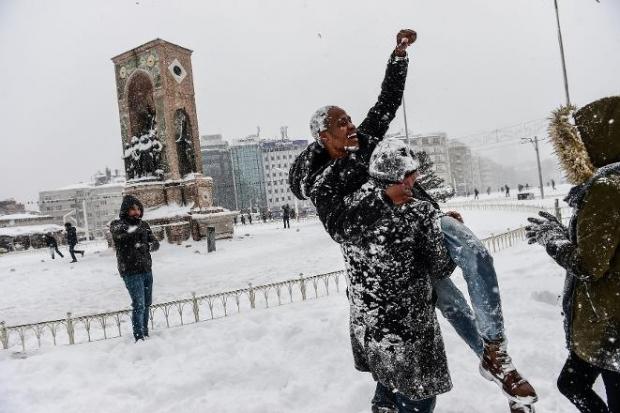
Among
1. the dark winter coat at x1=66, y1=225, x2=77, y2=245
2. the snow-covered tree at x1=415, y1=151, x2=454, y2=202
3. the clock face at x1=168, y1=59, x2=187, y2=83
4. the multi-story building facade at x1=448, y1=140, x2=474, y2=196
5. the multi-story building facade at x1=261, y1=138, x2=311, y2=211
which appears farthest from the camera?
the multi-story building facade at x1=448, y1=140, x2=474, y2=196

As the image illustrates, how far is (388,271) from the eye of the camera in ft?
6.25

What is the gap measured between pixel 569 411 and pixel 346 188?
2.46 meters

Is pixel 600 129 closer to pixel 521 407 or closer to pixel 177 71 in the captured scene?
pixel 521 407

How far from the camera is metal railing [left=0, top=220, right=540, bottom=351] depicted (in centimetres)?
609

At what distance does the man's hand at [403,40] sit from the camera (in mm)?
2432

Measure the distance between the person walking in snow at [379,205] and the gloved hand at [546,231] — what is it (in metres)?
0.52

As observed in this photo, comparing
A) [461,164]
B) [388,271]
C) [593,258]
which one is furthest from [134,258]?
[461,164]

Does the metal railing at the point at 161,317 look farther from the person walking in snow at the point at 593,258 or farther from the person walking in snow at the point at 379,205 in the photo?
the person walking in snow at the point at 593,258

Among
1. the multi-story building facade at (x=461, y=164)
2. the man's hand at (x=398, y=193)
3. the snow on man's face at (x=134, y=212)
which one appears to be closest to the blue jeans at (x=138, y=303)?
the snow on man's face at (x=134, y=212)

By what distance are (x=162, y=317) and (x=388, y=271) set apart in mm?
6787

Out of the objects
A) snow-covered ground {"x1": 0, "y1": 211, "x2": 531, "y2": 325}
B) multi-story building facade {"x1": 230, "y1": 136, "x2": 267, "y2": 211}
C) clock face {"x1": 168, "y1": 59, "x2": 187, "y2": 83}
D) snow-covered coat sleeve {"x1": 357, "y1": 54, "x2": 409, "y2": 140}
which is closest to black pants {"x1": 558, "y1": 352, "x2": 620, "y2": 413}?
snow-covered coat sleeve {"x1": 357, "y1": 54, "x2": 409, "y2": 140}

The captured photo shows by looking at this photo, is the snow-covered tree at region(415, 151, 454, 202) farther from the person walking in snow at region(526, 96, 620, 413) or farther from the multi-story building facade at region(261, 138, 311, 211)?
the multi-story building facade at region(261, 138, 311, 211)

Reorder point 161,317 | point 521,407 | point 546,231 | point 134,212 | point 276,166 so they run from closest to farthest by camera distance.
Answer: point 521,407
point 546,231
point 134,212
point 161,317
point 276,166

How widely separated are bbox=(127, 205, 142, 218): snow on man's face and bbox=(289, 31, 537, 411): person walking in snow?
13.9ft
